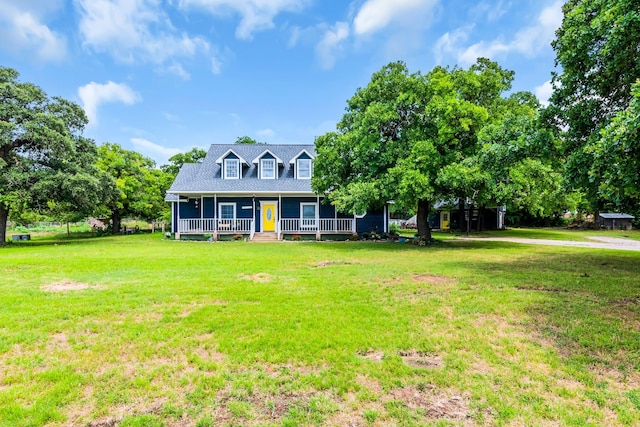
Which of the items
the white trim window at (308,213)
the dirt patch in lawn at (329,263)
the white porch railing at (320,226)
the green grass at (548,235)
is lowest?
the green grass at (548,235)

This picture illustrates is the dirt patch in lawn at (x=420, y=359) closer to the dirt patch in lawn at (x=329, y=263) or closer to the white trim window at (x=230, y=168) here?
the dirt patch in lawn at (x=329, y=263)

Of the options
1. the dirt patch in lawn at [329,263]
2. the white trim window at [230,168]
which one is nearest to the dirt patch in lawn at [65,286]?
the dirt patch in lawn at [329,263]

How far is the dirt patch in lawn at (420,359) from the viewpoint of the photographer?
12.3 feet

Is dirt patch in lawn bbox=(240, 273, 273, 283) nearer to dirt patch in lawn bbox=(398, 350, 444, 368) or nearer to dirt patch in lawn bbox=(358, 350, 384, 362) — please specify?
dirt patch in lawn bbox=(358, 350, 384, 362)

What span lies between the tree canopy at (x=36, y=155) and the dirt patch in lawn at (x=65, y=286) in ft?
43.1

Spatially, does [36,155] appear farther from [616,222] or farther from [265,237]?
[616,222]

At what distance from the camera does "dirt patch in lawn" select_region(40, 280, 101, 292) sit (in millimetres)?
7066

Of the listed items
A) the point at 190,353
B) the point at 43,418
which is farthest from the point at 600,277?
the point at 43,418

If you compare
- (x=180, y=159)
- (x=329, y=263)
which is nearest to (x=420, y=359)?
(x=329, y=263)

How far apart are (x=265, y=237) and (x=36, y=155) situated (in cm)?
1436

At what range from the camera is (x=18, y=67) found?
19.2 meters

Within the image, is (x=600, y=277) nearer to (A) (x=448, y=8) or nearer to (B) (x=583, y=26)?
(B) (x=583, y=26)

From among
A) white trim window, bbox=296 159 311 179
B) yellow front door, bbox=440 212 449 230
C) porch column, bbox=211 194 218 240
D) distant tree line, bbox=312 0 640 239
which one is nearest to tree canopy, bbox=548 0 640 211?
distant tree line, bbox=312 0 640 239

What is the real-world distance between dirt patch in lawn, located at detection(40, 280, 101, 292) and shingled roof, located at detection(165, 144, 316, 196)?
13.6 metres
